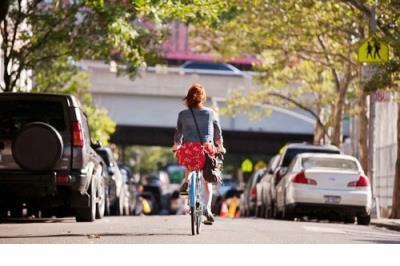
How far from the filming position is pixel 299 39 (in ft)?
124

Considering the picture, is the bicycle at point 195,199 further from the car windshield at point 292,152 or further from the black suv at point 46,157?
the car windshield at point 292,152

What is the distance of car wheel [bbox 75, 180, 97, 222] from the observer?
20922 millimetres

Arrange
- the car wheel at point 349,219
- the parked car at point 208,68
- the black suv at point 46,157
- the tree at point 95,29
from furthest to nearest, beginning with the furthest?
the parked car at point 208,68
the car wheel at point 349,219
the tree at point 95,29
the black suv at point 46,157

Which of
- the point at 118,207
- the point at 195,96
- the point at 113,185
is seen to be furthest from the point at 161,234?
the point at 118,207

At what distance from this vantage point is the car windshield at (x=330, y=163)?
2670 cm

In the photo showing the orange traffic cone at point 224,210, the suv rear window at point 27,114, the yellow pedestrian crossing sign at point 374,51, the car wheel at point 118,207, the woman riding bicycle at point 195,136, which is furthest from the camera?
the orange traffic cone at point 224,210

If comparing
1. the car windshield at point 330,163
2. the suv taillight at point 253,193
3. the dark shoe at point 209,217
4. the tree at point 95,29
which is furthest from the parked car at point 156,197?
the dark shoe at point 209,217

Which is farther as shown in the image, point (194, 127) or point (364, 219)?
point (364, 219)

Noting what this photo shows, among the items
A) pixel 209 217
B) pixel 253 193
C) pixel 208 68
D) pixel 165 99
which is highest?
pixel 208 68

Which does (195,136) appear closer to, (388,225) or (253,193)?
(388,225)

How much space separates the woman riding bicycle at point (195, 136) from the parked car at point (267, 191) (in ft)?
46.8

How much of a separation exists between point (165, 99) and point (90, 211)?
37.4 m
